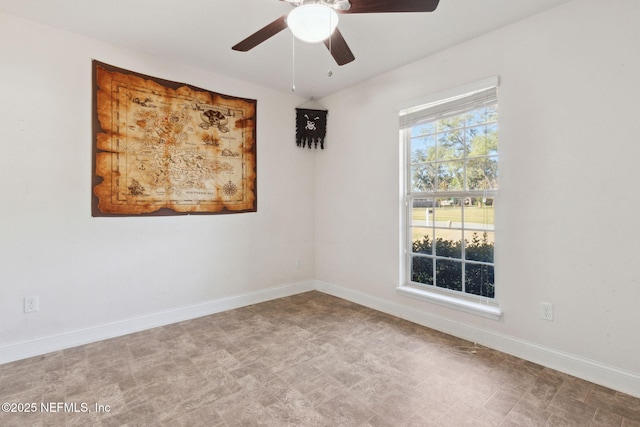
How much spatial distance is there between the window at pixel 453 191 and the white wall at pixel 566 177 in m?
0.14

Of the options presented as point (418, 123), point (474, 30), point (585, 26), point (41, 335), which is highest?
point (474, 30)

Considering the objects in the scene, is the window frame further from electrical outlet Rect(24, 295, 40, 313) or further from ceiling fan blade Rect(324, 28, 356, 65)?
electrical outlet Rect(24, 295, 40, 313)

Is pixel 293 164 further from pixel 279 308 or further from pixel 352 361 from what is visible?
pixel 352 361

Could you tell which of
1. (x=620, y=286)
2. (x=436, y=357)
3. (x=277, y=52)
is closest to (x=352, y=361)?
(x=436, y=357)

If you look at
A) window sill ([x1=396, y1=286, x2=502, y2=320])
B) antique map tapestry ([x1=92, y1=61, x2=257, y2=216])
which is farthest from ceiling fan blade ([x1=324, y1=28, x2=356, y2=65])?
window sill ([x1=396, y1=286, x2=502, y2=320])

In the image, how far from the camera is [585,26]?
2.10 meters

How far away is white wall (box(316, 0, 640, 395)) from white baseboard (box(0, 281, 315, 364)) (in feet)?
6.43

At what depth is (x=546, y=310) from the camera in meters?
2.29

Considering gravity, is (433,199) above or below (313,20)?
below

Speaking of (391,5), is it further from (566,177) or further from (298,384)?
(298,384)

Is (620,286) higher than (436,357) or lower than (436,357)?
higher

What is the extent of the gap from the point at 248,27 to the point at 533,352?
3.41 metres

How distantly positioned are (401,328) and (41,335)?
3.10m

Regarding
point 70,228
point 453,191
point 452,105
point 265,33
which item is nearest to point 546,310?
point 453,191
